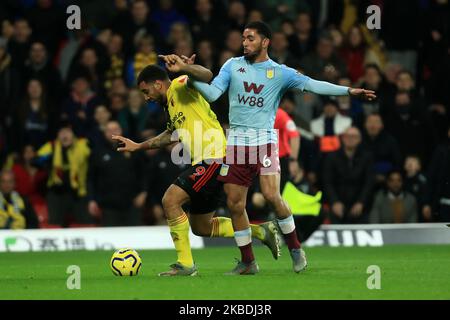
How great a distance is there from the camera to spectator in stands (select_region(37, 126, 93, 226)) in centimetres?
1844

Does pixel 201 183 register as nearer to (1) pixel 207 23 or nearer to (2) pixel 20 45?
(1) pixel 207 23

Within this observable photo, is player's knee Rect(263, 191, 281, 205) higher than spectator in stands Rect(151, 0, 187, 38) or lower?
lower

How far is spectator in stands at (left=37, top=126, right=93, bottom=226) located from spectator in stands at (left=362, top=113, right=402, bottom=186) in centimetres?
427

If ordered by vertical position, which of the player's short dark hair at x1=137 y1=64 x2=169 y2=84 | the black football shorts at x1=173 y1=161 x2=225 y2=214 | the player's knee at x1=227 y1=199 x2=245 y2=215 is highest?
the player's short dark hair at x1=137 y1=64 x2=169 y2=84

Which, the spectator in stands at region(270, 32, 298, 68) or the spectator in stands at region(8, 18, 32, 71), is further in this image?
the spectator in stands at region(8, 18, 32, 71)

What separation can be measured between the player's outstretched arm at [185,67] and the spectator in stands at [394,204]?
7.29 meters

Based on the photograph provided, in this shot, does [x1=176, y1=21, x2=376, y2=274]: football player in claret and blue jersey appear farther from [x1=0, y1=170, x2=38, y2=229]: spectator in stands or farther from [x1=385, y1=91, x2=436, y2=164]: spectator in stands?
[x1=385, y1=91, x2=436, y2=164]: spectator in stands

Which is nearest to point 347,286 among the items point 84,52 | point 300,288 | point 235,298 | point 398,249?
point 300,288

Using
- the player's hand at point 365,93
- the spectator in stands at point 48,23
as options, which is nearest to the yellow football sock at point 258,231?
the player's hand at point 365,93

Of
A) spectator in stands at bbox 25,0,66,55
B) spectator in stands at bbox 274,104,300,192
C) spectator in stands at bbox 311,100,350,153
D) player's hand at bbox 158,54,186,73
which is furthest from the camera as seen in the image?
spectator in stands at bbox 25,0,66,55

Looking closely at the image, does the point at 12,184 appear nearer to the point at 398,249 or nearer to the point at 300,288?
the point at 398,249

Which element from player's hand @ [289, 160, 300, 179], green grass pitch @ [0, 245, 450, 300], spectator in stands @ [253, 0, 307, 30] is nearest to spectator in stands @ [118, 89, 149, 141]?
spectator in stands @ [253, 0, 307, 30]

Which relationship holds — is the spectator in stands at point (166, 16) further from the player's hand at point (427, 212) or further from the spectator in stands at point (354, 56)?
the player's hand at point (427, 212)

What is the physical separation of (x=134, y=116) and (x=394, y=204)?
4.22m
